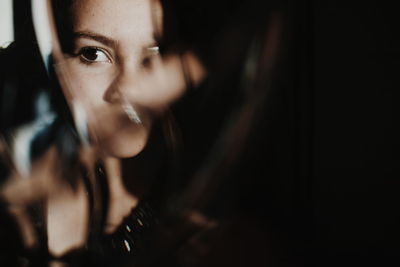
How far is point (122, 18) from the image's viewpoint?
40 cm

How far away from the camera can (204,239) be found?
455 mm

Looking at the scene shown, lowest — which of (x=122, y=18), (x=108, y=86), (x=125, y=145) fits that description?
(x=125, y=145)

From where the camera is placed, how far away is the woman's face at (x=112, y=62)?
0.40 meters

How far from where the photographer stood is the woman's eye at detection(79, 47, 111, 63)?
430mm

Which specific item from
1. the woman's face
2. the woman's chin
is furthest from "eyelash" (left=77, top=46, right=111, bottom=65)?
the woman's chin

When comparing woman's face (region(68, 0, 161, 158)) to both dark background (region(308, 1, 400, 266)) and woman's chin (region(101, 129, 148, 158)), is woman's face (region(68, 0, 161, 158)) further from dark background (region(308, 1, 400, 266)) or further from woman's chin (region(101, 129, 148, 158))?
dark background (region(308, 1, 400, 266))

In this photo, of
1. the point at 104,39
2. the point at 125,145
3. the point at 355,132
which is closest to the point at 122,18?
the point at 104,39

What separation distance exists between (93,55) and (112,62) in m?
0.04

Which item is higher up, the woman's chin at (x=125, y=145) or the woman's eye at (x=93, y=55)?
the woman's eye at (x=93, y=55)

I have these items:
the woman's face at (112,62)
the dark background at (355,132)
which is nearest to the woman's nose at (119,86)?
the woman's face at (112,62)

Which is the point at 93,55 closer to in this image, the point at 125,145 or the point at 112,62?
the point at 112,62

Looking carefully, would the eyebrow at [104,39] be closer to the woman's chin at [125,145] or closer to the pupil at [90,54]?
the pupil at [90,54]

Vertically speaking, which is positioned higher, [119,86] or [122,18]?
[122,18]

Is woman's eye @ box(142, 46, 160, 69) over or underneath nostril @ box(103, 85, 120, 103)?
over
